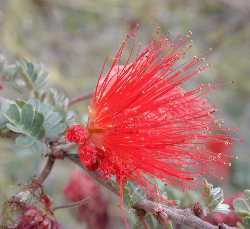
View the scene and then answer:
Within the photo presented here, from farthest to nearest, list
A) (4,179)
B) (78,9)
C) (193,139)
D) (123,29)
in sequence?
(123,29) → (78,9) → (4,179) → (193,139)

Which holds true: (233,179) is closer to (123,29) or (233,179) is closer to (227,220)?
(123,29)


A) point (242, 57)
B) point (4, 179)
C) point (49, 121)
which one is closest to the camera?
point (49, 121)

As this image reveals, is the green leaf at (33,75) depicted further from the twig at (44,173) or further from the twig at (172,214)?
the twig at (172,214)

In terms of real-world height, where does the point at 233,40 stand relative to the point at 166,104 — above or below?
above

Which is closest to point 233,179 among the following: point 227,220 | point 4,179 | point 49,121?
point 4,179

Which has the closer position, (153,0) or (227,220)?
(227,220)

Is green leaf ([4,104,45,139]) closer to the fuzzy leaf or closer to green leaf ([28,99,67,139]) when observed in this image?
green leaf ([28,99,67,139])

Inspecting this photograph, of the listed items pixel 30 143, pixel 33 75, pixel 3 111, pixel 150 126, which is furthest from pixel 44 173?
pixel 33 75
